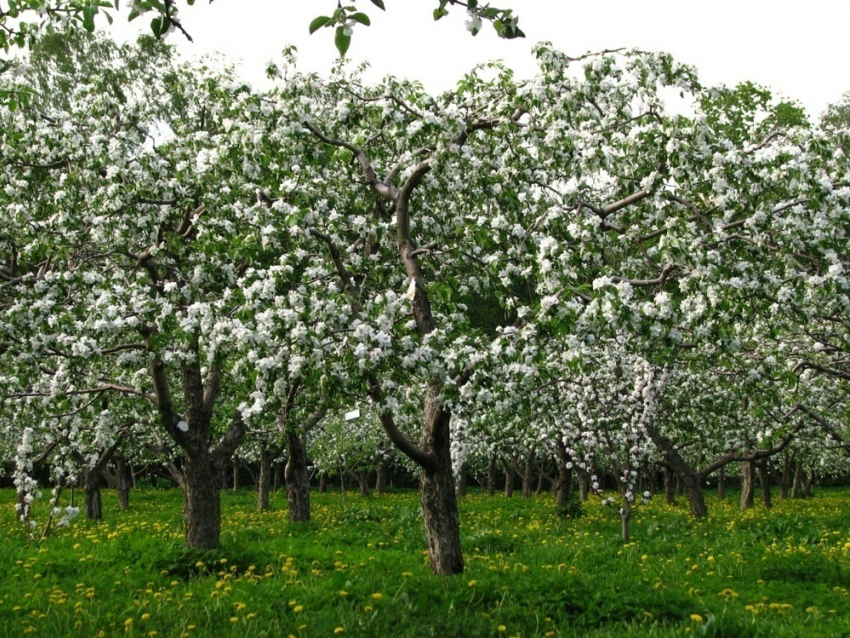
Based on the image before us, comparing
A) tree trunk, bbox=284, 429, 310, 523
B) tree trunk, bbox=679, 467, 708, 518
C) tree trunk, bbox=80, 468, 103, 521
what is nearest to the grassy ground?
tree trunk, bbox=284, 429, 310, 523

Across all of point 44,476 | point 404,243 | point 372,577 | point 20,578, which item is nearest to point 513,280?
point 404,243

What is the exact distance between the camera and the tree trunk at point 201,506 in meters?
11.8

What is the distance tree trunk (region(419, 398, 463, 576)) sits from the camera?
29.2 ft

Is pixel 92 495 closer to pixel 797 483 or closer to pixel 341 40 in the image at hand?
pixel 341 40

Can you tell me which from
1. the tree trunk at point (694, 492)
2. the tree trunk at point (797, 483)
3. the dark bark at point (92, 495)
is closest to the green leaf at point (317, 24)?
the dark bark at point (92, 495)

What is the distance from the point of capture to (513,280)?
824 centimetres

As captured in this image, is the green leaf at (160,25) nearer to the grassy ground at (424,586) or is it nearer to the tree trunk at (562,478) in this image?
the grassy ground at (424,586)

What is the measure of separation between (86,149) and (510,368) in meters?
6.72

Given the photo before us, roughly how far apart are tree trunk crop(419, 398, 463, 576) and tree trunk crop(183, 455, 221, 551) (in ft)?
15.3

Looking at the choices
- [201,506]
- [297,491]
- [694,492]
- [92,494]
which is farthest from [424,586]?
[92,494]

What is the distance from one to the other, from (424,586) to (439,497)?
1.12m

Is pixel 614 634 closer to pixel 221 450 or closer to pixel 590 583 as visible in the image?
pixel 590 583

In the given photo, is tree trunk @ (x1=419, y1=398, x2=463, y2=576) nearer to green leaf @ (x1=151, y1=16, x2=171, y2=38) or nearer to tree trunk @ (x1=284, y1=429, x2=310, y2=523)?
green leaf @ (x1=151, y1=16, x2=171, y2=38)

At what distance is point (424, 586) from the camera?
826cm
